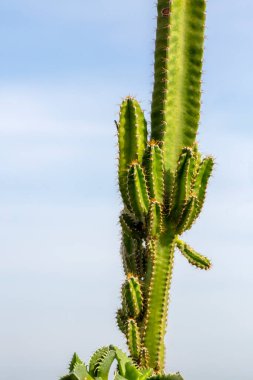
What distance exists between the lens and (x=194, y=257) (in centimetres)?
1128

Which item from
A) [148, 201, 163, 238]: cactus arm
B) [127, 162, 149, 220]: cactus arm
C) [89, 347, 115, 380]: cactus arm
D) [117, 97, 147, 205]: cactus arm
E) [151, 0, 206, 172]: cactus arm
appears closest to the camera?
[89, 347, 115, 380]: cactus arm

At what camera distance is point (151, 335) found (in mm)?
10531

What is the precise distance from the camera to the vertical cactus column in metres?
10.4

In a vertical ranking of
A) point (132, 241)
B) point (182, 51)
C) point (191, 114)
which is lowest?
point (132, 241)

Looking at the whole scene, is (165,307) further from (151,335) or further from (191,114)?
(191,114)

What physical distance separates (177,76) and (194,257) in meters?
2.45

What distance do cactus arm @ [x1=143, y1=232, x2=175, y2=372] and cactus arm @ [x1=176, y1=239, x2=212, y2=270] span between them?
0.53 meters

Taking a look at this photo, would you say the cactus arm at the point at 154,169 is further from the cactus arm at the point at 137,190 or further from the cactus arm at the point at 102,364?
the cactus arm at the point at 102,364

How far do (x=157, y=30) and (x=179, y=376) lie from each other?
5.65m

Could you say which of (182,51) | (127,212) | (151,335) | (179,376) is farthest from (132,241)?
(179,376)

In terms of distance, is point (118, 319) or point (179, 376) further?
point (118, 319)

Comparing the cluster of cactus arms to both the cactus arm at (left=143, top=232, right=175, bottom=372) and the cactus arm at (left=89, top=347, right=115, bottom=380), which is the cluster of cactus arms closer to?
the cactus arm at (left=143, top=232, right=175, bottom=372)

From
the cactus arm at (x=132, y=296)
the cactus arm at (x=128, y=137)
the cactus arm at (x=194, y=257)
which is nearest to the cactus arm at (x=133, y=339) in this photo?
the cactus arm at (x=132, y=296)

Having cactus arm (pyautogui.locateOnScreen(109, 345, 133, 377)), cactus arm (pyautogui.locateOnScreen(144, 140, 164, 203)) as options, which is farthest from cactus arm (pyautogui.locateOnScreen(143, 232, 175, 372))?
cactus arm (pyautogui.locateOnScreen(109, 345, 133, 377))
